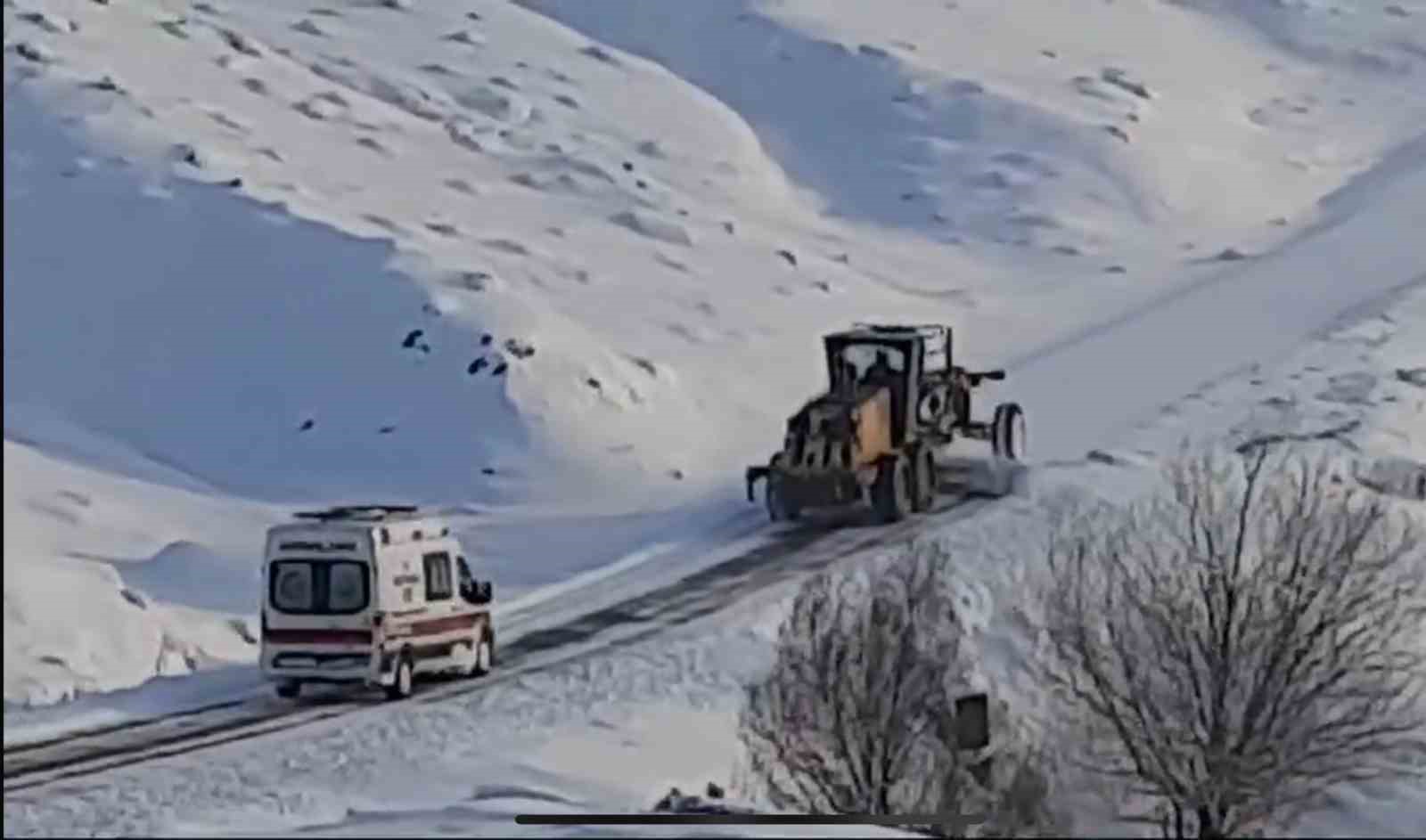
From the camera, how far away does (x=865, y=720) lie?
83.8 feet

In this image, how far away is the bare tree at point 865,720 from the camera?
24.9 metres

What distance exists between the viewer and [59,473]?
40688 millimetres

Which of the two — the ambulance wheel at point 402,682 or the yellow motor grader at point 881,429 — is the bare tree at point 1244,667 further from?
the yellow motor grader at point 881,429

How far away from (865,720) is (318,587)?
7381 millimetres

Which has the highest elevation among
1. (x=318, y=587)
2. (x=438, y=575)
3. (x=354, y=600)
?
(x=438, y=575)

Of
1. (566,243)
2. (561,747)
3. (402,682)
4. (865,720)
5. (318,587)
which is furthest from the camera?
(566,243)

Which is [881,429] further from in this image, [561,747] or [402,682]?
[561,747]

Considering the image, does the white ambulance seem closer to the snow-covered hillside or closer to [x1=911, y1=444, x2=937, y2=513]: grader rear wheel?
the snow-covered hillside

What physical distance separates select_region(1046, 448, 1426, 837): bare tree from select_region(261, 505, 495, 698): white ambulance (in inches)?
253

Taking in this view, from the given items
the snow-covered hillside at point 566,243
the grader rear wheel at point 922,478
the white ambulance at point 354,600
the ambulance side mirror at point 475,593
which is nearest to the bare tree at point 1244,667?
the ambulance side mirror at point 475,593

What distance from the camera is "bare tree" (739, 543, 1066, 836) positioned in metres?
24.9

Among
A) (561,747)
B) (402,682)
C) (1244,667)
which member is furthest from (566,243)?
(1244,667)

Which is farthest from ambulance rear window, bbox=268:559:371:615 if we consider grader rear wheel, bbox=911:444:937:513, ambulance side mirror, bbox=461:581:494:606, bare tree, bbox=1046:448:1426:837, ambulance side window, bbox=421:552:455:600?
grader rear wheel, bbox=911:444:937:513

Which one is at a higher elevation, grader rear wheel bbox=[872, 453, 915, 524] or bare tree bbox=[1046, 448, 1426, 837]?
grader rear wheel bbox=[872, 453, 915, 524]
